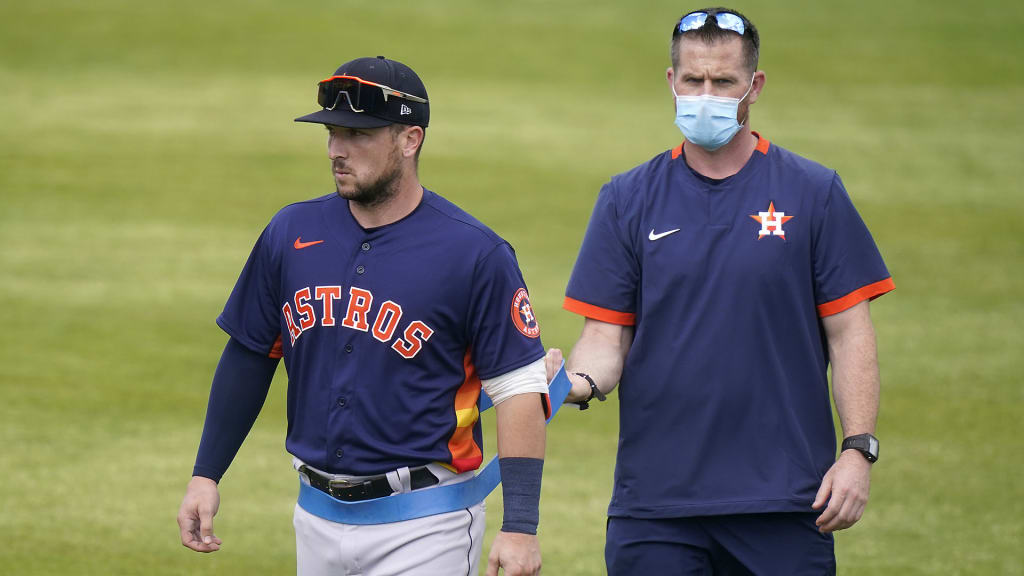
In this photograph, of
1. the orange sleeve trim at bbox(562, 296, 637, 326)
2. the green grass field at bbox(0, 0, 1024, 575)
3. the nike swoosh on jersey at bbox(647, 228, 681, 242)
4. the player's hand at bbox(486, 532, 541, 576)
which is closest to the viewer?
the player's hand at bbox(486, 532, 541, 576)

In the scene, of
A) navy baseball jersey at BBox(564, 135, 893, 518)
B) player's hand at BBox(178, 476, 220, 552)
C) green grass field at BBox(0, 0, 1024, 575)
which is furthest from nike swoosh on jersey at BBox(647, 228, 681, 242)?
green grass field at BBox(0, 0, 1024, 575)

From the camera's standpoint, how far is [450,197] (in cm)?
1564

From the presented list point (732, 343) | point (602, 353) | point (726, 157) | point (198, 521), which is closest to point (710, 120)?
point (726, 157)

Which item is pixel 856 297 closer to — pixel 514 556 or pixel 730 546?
pixel 730 546

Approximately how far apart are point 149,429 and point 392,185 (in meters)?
6.08

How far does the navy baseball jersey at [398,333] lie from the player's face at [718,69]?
0.89 meters

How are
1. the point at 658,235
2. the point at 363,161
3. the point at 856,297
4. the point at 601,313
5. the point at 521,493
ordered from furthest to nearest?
the point at 601,313 → the point at 658,235 → the point at 856,297 → the point at 363,161 → the point at 521,493

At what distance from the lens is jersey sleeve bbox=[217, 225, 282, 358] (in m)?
4.32

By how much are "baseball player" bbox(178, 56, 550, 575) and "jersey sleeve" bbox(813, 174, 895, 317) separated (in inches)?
37.2

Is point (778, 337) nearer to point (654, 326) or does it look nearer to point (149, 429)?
point (654, 326)

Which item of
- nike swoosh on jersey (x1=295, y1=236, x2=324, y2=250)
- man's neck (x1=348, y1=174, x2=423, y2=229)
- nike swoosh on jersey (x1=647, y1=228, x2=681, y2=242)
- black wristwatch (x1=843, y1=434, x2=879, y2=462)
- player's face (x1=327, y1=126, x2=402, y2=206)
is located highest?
player's face (x1=327, y1=126, x2=402, y2=206)

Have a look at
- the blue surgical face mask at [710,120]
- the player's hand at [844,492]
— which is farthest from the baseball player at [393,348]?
the player's hand at [844,492]

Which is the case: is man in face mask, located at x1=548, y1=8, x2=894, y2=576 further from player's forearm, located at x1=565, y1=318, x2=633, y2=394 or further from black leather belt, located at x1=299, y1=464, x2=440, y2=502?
black leather belt, located at x1=299, y1=464, x2=440, y2=502

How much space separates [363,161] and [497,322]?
2.07 ft
